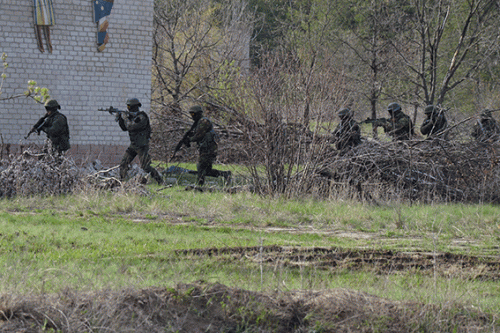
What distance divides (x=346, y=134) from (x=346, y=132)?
0.37 meters

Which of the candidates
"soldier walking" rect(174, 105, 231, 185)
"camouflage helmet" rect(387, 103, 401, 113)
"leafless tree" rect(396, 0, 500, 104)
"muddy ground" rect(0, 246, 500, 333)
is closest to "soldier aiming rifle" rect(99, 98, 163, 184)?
"soldier walking" rect(174, 105, 231, 185)

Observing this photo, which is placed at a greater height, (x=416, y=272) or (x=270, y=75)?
(x=270, y=75)

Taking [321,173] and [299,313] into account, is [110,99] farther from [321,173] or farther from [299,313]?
[299,313]

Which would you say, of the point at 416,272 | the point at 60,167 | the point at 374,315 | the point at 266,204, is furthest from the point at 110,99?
the point at 374,315

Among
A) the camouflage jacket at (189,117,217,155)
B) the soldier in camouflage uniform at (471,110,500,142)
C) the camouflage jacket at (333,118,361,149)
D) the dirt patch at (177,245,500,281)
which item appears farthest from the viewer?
the camouflage jacket at (189,117,217,155)

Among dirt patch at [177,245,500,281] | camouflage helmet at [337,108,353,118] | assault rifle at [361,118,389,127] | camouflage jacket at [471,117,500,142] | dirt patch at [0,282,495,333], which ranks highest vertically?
camouflage helmet at [337,108,353,118]

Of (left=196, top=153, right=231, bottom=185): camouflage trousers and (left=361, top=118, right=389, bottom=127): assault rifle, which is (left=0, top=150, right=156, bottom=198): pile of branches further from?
(left=361, top=118, right=389, bottom=127): assault rifle

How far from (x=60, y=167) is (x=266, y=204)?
383 cm

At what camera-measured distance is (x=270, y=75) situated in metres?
11.2

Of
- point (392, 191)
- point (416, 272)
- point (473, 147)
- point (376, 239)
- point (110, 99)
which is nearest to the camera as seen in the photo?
point (416, 272)

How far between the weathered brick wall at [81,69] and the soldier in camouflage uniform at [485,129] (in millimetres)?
8044

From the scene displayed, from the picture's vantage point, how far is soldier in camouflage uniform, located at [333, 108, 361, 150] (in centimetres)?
1139

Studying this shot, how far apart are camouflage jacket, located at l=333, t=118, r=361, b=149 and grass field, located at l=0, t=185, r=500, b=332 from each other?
5.06 feet

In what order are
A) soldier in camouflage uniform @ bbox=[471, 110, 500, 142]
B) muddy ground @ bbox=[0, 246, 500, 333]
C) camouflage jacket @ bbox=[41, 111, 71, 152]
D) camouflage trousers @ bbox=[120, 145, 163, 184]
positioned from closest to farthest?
muddy ground @ bbox=[0, 246, 500, 333] < camouflage jacket @ bbox=[41, 111, 71, 152] < soldier in camouflage uniform @ bbox=[471, 110, 500, 142] < camouflage trousers @ bbox=[120, 145, 163, 184]
